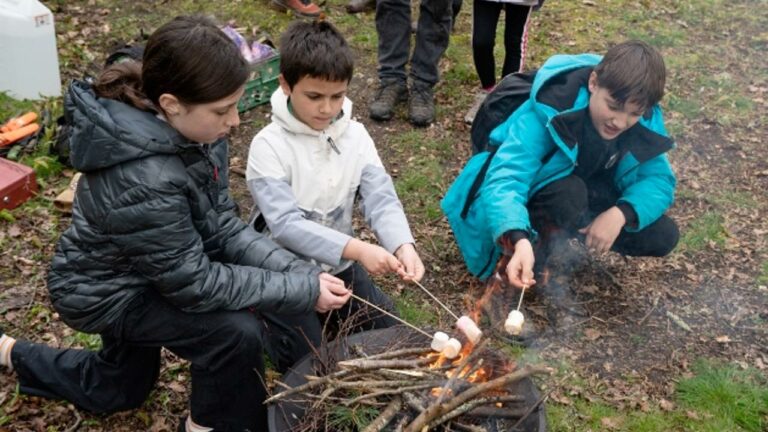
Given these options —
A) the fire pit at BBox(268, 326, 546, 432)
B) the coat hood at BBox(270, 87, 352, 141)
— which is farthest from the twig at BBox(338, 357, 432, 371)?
the coat hood at BBox(270, 87, 352, 141)

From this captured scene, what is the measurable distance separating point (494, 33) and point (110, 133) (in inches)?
148

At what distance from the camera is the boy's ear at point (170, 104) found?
101 inches

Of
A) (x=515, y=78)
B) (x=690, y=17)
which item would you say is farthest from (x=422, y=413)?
(x=690, y=17)

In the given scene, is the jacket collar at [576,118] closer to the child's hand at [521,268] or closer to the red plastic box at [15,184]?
the child's hand at [521,268]

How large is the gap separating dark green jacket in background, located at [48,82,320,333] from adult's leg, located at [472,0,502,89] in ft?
10.5

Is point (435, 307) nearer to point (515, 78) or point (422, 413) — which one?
point (515, 78)

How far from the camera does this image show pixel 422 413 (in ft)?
8.02

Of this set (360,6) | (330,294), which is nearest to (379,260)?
(330,294)

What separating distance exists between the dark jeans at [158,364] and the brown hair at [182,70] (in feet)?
2.56

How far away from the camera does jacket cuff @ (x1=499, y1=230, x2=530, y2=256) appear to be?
355 cm

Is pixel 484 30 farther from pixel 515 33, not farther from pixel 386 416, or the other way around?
pixel 386 416

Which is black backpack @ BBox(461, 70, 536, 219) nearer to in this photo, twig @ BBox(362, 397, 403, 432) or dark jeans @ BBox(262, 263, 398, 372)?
dark jeans @ BBox(262, 263, 398, 372)

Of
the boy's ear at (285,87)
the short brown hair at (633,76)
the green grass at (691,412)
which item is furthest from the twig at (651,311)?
the boy's ear at (285,87)

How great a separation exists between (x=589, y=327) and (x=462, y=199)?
3.32 ft
